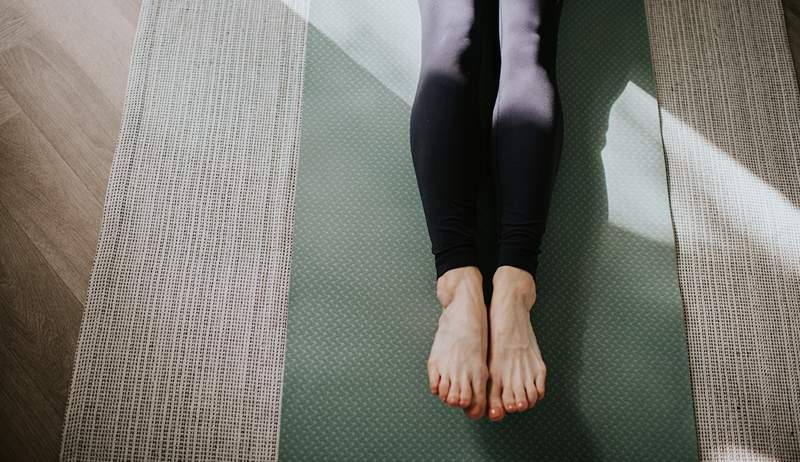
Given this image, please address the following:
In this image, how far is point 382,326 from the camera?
1142mm

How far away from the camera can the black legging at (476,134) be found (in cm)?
102

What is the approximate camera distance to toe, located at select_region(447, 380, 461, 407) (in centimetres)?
98

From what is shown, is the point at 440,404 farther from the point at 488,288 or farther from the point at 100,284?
the point at 100,284

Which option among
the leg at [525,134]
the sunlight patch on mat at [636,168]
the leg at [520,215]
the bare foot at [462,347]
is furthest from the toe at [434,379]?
the sunlight patch on mat at [636,168]

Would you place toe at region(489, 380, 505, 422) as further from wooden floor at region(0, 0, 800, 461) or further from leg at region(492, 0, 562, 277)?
wooden floor at region(0, 0, 800, 461)

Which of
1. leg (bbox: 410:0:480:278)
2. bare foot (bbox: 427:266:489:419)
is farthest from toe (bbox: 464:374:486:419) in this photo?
leg (bbox: 410:0:480:278)

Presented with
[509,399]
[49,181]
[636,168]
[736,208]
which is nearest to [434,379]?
[509,399]

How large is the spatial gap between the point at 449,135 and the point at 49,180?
3.05 feet

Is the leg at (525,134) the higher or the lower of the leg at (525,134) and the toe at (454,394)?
the higher

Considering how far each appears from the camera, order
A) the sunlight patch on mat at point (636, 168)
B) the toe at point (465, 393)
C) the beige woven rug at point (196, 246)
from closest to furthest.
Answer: the toe at point (465, 393)
the beige woven rug at point (196, 246)
the sunlight patch on mat at point (636, 168)

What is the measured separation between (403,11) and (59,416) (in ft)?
3.95

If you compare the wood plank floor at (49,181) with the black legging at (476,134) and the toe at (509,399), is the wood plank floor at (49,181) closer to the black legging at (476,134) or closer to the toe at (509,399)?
the black legging at (476,134)

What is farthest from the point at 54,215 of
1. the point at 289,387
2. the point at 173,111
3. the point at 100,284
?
the point at 289,387

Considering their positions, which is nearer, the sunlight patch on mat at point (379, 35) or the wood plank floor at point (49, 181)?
the wood plank floor at point (49, 181)
